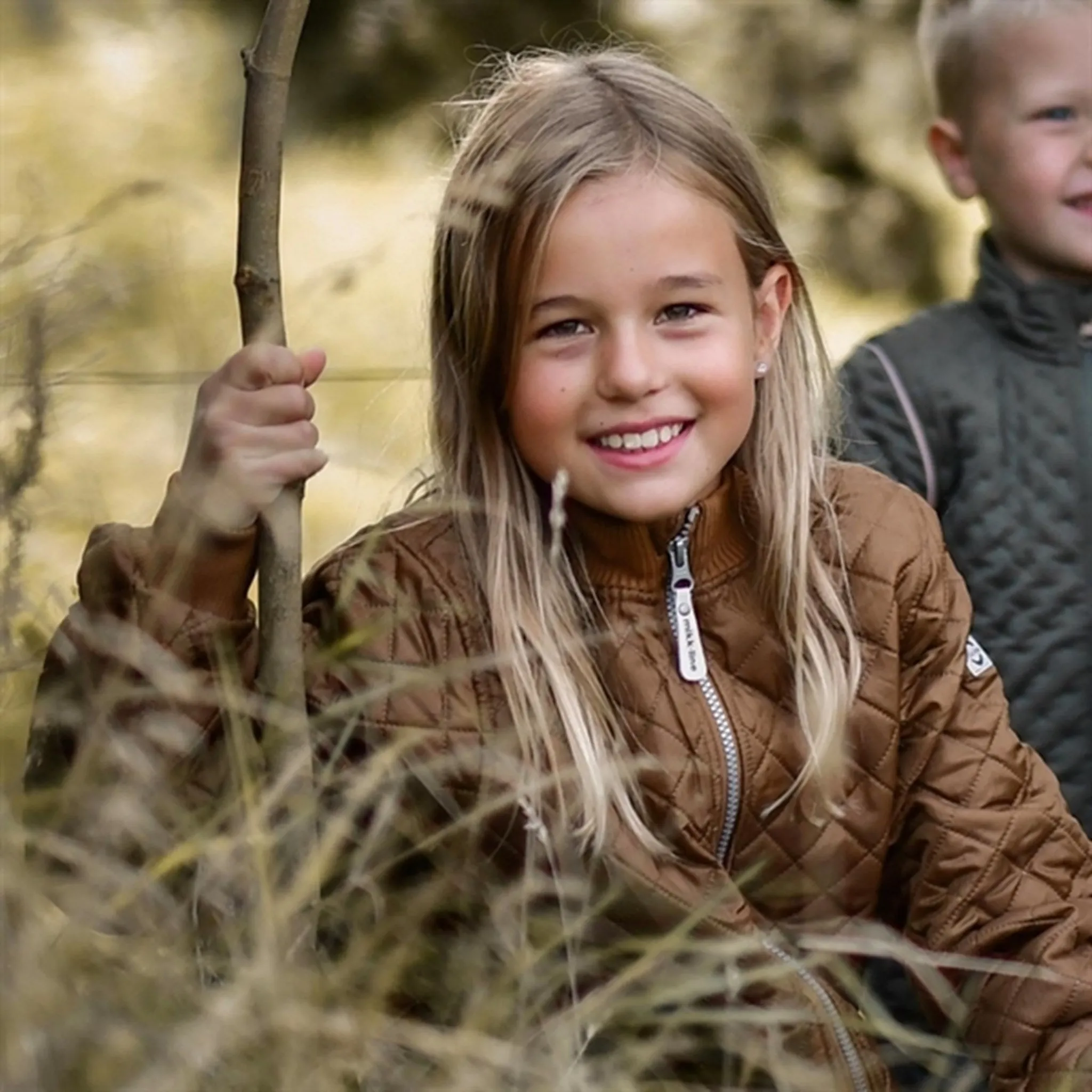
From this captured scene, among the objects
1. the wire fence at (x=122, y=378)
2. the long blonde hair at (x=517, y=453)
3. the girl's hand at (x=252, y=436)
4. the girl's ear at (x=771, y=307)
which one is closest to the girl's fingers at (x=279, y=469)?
the girl's hand at (x=252, y=436)

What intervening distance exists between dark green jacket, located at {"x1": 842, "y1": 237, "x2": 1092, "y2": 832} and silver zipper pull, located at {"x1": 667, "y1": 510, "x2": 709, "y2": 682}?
21.5 inches

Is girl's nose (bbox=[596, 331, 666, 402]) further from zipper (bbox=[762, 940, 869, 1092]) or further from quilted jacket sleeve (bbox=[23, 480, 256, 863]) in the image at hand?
zipper (bbox=[762, 940, 869, 1092])

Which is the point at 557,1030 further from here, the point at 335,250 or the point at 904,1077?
the point at 335,250

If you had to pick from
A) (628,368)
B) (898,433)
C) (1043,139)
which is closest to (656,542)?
(628,368)

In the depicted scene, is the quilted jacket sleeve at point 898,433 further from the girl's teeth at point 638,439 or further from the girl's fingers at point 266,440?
the girl's fingers at point 266,440

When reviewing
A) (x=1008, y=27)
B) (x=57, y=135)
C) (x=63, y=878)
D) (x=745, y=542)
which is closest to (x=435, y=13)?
(x=57, y=135)

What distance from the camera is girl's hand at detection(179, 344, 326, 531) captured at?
1.64 metres

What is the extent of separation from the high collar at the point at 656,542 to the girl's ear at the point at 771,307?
15 cm

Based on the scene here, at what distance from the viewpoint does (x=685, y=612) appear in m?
1.97

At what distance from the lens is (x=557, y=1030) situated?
1.39 m

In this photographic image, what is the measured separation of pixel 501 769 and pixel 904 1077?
2.88 feet

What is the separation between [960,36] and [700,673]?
3.56ft

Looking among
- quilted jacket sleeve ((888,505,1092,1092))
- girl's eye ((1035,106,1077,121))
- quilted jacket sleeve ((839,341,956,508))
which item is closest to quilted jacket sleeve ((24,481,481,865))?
quilted jacket sleeve ((888,505,1092,1092))

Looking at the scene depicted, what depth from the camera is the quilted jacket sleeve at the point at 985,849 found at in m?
1.93
